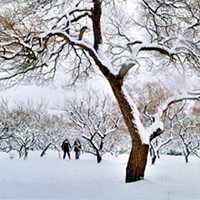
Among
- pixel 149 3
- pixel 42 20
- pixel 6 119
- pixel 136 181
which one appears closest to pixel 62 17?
pixel 42 20

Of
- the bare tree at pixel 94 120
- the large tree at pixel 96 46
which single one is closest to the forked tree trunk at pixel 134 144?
the large tree at pixel 96 46

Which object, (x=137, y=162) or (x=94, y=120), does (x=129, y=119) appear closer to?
(x=137, y=162)

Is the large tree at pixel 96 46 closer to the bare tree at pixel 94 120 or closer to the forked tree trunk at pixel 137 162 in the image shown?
the forked tree trunk at pixel 137 162

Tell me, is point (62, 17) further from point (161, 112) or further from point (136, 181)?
point (136, 181)

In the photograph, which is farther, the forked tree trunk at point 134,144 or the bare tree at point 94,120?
the bare tree at point 94,120

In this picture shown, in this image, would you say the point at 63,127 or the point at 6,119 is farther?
the point at 63,127

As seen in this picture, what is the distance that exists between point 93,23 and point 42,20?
1.97 meters

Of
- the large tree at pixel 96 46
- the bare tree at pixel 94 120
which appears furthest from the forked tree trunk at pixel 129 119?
the bare tree at pixel 94 120

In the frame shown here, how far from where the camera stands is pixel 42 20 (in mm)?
11891

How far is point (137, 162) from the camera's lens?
13117mm

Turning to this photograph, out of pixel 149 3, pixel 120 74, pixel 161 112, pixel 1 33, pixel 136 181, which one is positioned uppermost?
pixel 149 3

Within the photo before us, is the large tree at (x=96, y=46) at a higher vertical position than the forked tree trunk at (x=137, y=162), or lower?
higher

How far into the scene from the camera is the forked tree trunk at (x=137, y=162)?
1303 centimetres

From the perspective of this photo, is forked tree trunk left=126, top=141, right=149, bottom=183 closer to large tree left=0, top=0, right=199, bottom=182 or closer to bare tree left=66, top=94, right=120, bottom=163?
large tree left=0, top=0, right=199, bottom=182
